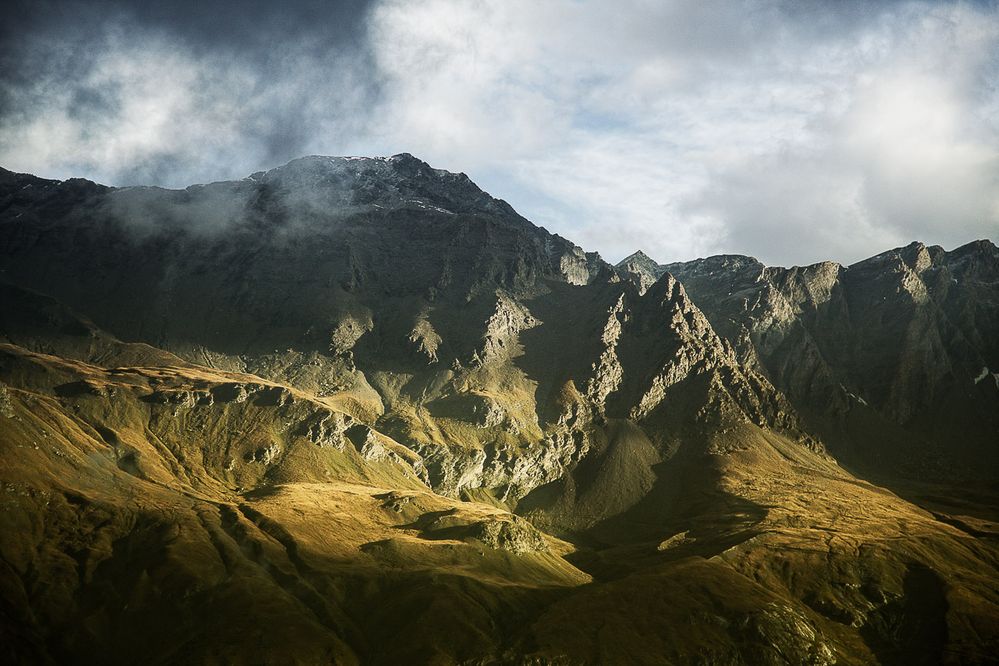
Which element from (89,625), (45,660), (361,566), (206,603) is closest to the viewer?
(45,660)

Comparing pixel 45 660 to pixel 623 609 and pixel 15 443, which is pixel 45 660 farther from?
pixel 623 609

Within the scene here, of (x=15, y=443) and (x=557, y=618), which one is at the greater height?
(x=15, y=443)

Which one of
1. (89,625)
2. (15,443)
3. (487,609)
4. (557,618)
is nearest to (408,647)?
(487,609)

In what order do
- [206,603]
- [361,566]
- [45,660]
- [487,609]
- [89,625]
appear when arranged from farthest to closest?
[361,566], [487,609], [206,603], [89,625], [45,660]

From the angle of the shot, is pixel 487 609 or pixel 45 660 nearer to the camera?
pixel 45 660

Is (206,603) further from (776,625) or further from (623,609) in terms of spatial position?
(776,625)

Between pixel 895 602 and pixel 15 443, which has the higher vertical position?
pixel 15 443

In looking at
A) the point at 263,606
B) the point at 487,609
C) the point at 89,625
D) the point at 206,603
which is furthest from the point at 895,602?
the point at 89,625

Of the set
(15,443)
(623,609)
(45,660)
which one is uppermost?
(15,443)

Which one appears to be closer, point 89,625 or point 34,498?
point 89,625
